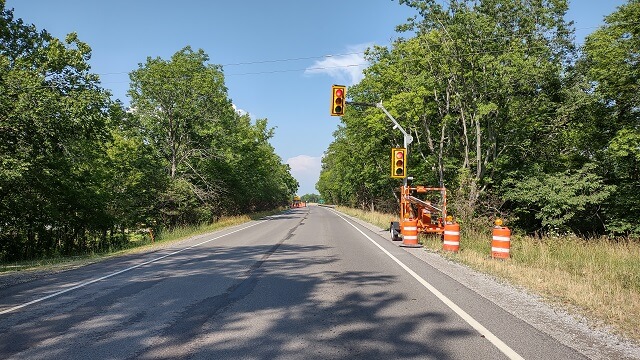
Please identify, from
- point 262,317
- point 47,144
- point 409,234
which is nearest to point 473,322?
point 262,317

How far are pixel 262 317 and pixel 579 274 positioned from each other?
7.41 m

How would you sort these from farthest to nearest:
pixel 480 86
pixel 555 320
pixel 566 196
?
1. pixel 480 86
2. pixel 566 196
3. pixel 555 320

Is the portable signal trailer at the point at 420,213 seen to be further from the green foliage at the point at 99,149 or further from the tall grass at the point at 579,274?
the green foliage at the point at 99,149

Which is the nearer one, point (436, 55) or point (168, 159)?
point (436, 55)

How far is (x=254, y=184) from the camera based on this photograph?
159 ft

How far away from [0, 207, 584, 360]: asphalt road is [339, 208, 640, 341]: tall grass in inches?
49.8

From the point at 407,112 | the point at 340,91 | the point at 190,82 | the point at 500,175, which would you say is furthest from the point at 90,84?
the point at 500,175

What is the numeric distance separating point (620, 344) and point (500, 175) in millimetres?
23369

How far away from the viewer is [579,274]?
916 cm

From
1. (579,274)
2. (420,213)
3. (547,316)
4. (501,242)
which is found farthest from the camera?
(420,213)

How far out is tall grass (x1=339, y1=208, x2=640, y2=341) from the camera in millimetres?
5887

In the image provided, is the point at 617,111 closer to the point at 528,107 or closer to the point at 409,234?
the point at 528,107

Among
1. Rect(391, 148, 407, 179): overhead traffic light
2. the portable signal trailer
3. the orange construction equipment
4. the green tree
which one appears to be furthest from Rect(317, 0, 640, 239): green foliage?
the green tree

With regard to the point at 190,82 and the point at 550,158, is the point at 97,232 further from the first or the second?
the point at 550,158
